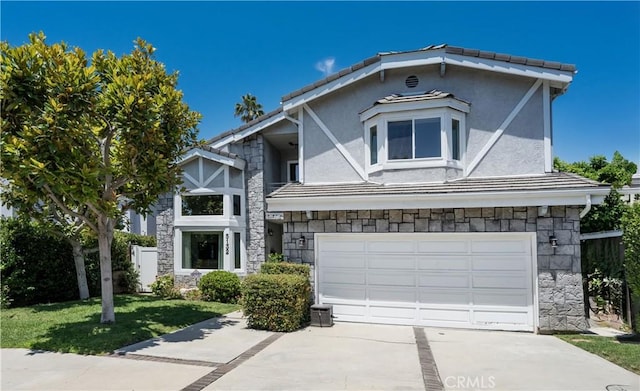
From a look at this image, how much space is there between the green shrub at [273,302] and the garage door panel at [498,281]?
4705 millimetres

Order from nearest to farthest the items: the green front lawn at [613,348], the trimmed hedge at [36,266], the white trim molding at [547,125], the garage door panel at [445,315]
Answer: the green front lawn at [613,348]
the garage door panel at [445,315]
the white trim molding at [547,125]
the trimmed hedge at [36,266]

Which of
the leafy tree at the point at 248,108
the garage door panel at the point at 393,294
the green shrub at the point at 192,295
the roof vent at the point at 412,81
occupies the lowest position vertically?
the green shrub at the point at 192,295

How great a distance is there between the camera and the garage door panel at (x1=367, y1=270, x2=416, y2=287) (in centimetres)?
1064

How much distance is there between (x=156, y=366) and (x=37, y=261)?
9.10 meters

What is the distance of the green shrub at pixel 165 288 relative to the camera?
15.0m

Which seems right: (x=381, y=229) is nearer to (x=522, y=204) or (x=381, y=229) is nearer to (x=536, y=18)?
(x=522, y=204)

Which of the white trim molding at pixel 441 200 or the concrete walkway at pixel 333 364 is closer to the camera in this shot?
the concrete walkway at pixel 333 364

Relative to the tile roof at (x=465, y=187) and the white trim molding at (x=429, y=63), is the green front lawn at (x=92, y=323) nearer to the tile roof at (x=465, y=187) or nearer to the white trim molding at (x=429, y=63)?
the tile roof at (x=465, y=187)

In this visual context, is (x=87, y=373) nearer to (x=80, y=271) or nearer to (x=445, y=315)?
(x=445, y=315)

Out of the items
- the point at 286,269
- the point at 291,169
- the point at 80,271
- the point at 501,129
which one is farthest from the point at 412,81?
the point at 80,271

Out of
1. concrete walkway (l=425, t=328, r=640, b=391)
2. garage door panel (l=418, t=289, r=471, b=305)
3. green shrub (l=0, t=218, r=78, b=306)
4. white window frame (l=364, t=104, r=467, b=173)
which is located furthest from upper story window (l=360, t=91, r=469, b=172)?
green shrub (l=0, t=218, r=78, b=306)

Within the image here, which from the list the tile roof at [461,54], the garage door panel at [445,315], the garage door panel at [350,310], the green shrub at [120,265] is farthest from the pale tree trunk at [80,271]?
the garage door panel at [445,315]

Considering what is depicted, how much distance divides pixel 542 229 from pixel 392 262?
389 cm

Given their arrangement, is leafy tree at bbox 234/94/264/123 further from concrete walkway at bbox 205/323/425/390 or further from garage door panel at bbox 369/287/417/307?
concrete walkway at bbox 205/323/425/390
